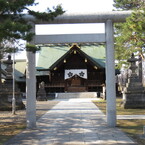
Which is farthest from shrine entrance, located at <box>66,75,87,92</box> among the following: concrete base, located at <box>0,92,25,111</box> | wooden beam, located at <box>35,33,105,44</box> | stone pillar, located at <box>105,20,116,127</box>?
wooden beam, located at <box>35,33,105,44</box>

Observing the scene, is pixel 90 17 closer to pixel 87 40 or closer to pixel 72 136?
pixel 87 40

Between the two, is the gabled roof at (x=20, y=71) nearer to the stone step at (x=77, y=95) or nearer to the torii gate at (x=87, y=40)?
the stone step at (x=77, y=95)

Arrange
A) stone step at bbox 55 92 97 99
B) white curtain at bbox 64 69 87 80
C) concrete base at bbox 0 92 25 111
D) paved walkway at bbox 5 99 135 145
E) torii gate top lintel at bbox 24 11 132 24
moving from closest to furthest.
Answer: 1. paved walkway at bbox 5 99 135 145
2. torii gate top lintel at bbox 24 11 132 24
3. concrete base at bbox 0 92 25 111
4. stone step at bbox 55 92 97 99
5. white curtain at bbox 64 69 87 80

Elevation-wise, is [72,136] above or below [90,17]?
below

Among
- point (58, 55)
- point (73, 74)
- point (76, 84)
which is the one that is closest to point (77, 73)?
point (73, 74)

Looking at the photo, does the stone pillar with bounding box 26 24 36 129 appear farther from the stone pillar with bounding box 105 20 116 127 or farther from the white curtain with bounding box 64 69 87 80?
the white curtain with bounding box 64 69 87 80

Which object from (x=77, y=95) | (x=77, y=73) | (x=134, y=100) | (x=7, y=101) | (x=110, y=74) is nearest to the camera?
(x=110, y=74)

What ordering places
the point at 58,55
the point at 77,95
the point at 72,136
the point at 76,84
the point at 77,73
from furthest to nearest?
the point at 58,55, the point at 76,84, the point at 77,73, the point at 77,95, the point at 72,136

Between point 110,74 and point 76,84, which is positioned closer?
point 110,74

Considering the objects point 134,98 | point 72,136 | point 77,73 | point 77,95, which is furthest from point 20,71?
point 72,136

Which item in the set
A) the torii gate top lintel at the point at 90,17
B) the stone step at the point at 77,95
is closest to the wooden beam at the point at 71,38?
the torii gate top lintel at the point at 90,17

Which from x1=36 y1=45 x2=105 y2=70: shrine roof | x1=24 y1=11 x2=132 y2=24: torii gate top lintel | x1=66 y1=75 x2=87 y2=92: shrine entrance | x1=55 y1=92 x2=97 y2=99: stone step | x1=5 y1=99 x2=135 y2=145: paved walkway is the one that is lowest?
x1=5 y1=99 x2=135 y2=145: paved walkway

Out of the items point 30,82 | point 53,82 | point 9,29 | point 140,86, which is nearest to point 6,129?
point 30,82

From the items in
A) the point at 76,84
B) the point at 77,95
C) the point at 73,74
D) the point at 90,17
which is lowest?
the point at 77,95
